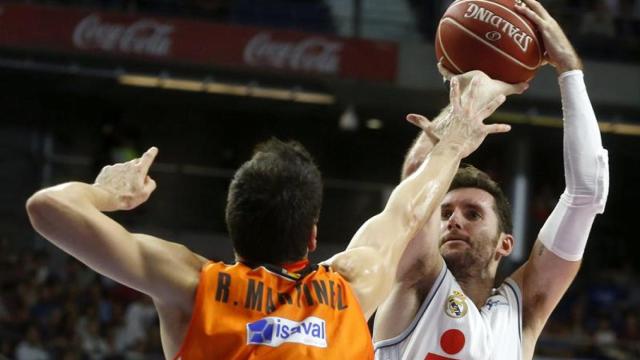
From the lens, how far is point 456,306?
3.88 metres

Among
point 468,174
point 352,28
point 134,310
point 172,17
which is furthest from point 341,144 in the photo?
point 468,174

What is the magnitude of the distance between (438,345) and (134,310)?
8.71 meters

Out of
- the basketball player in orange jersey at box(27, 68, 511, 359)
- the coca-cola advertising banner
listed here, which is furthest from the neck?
the coca-cola advertising banner

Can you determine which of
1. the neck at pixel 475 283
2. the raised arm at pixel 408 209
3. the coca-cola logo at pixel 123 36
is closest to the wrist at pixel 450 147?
the raised arm at pixel 408 209

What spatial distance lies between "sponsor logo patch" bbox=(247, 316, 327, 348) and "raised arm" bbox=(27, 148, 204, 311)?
18cm

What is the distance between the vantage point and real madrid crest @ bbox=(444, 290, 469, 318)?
12.7ft

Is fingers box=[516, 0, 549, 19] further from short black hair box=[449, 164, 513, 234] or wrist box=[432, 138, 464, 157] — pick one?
wrist box=[432, 138, 464, 157]

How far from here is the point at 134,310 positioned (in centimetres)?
1209

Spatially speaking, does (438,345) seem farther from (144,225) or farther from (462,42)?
(144,225)

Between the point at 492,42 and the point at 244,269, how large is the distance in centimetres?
165

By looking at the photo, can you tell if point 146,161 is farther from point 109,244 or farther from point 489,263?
point 489,263

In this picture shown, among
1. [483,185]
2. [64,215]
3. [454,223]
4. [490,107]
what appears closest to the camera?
[64,215]

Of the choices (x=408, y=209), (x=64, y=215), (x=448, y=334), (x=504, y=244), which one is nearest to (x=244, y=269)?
(x=64, y=215)

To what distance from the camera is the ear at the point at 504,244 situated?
420 cm
